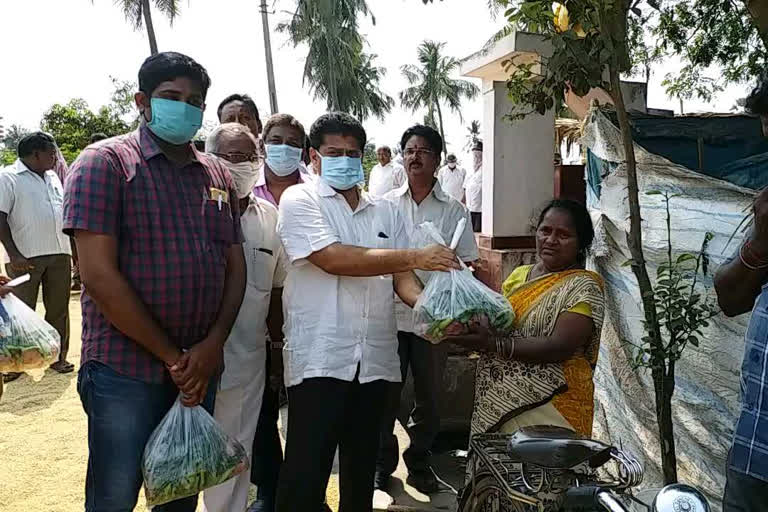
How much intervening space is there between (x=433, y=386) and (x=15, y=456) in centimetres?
293

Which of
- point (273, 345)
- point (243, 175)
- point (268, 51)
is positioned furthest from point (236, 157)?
point (268, 51)

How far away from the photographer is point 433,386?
12.2 ft

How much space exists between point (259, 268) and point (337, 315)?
542mm

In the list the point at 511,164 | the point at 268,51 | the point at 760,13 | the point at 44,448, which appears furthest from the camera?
the point at 268,51

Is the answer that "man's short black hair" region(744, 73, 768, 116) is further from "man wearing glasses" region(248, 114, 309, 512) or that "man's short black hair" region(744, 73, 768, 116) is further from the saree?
"man wearing glasses" region(248, 114, 309, 512)

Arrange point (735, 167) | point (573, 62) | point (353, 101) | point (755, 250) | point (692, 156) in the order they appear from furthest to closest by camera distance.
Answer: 1. point (353, 101)
2. point (692, 156)
3. point (735, 167)
4. point (573, 62)
5. point (755, 250)

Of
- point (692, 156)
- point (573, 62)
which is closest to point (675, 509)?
point (573, 62)

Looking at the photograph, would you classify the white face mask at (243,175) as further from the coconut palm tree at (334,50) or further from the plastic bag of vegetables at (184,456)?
the coconut palm tree at (334,50)

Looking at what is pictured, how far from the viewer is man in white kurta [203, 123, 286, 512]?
271 cm

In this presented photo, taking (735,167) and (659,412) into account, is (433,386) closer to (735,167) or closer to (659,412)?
(659,412)

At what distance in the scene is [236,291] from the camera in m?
2.32

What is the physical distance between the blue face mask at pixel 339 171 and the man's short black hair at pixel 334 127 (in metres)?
0.10

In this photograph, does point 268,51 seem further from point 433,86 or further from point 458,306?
point 433,86

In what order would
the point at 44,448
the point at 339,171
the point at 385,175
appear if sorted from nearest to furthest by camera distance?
the point at 339,171, the point at 44,448, the point at 385,175
